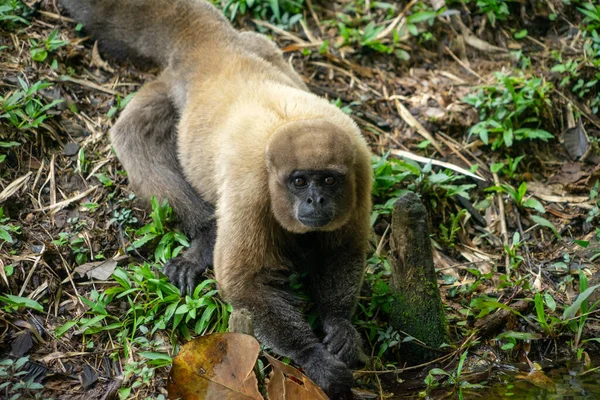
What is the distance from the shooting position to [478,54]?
896 cm

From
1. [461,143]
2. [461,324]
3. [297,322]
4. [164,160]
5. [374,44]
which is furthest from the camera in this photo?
[374,44]

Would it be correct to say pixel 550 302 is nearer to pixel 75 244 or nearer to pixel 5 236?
pixel 75 244

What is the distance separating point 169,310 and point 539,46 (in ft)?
19.7

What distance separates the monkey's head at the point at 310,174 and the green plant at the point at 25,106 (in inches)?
108

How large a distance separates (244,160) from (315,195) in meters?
0.82

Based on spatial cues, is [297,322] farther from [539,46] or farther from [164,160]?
[539,46]

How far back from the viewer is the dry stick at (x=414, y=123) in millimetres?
7898

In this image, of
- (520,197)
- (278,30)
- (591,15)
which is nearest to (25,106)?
(278,30)

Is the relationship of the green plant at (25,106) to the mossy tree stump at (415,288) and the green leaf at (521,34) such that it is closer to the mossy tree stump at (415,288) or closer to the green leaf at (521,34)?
the mossy tree stump at (415,288)

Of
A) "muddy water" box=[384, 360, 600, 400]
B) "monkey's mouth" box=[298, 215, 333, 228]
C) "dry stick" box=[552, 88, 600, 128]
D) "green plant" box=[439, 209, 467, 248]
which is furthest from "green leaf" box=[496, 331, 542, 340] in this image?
"dry stick" box=[552, 88, 600, 128]

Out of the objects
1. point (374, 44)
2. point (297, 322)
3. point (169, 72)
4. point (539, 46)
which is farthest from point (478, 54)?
point (297, 322)

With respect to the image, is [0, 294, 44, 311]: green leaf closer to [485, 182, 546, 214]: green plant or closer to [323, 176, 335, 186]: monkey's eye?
[323, 176, 335, 186]: monkey's eye

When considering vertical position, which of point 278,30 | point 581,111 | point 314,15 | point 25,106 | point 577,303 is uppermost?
point 314,15

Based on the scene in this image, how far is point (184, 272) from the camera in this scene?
626 centimetres
